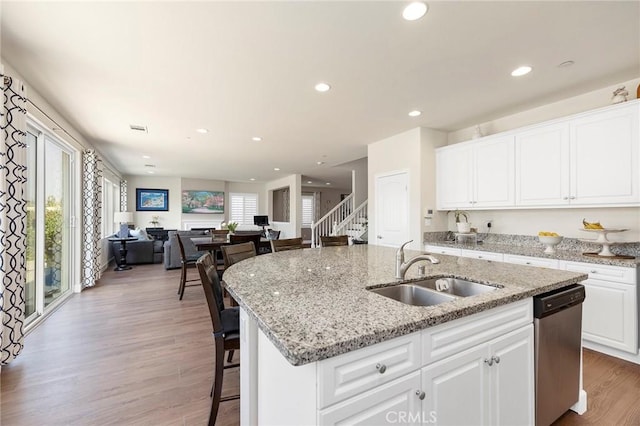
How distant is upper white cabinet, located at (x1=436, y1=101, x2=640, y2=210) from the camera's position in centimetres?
258

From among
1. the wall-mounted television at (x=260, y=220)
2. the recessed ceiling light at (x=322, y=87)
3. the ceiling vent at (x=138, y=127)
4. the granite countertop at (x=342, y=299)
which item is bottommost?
the granite countertop at (x=342, y=299)

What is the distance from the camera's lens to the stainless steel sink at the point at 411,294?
5.17 ft

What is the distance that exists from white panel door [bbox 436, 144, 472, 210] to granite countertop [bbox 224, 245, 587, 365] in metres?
1.94

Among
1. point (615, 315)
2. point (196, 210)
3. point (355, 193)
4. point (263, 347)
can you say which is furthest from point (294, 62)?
point (196, 210)

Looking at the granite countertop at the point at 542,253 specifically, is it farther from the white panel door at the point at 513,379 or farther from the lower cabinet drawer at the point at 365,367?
the lower cabinet drawer at the point at 365,367

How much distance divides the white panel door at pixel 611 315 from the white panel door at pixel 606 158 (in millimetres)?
795

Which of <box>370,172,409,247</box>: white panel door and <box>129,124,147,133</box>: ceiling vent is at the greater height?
<box>129,124,147,133</box>: ceiling vent

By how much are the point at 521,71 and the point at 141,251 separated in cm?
777

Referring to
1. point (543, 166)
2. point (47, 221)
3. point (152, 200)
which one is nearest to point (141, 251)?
point (47, 221)

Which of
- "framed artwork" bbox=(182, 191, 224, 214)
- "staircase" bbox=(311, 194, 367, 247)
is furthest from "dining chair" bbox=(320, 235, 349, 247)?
"framed artwork" bbox=(182, 191, 224, 214)

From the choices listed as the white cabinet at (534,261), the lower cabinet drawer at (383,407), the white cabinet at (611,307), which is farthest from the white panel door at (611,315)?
the lower cabinet drawer at (383,407)

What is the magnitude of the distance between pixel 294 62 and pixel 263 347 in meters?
2.20

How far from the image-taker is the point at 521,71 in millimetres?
2574

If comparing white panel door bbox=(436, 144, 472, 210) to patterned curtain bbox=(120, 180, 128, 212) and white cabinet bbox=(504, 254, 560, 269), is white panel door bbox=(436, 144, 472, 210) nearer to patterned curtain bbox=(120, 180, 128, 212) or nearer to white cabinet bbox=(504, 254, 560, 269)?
white cabinet bbox=(504, 254, 560, 269)
